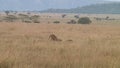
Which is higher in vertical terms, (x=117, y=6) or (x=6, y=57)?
(x=6, y=57)

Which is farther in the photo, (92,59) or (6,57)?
(92,59)

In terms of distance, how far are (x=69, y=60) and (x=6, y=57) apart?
5.17 feet

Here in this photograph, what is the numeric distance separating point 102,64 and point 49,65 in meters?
1.27

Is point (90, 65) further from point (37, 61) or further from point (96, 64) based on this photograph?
point (37, 61)

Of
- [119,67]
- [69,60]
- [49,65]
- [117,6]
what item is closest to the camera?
[119,67]

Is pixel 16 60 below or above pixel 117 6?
above

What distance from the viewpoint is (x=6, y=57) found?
8969mm

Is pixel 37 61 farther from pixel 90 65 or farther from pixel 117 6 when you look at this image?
pixel 117 6

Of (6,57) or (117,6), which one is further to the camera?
(117,6)

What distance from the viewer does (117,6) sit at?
591 ft

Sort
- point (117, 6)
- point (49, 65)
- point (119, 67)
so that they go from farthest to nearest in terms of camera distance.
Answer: point (117, 6) → point (49, 65) → point (119, 67)

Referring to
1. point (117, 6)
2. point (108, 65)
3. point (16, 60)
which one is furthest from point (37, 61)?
point (117, 6)

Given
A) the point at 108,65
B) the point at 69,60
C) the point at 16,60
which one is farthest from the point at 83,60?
the point at 16,60

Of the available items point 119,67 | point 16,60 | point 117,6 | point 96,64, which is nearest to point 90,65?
point 96,64
